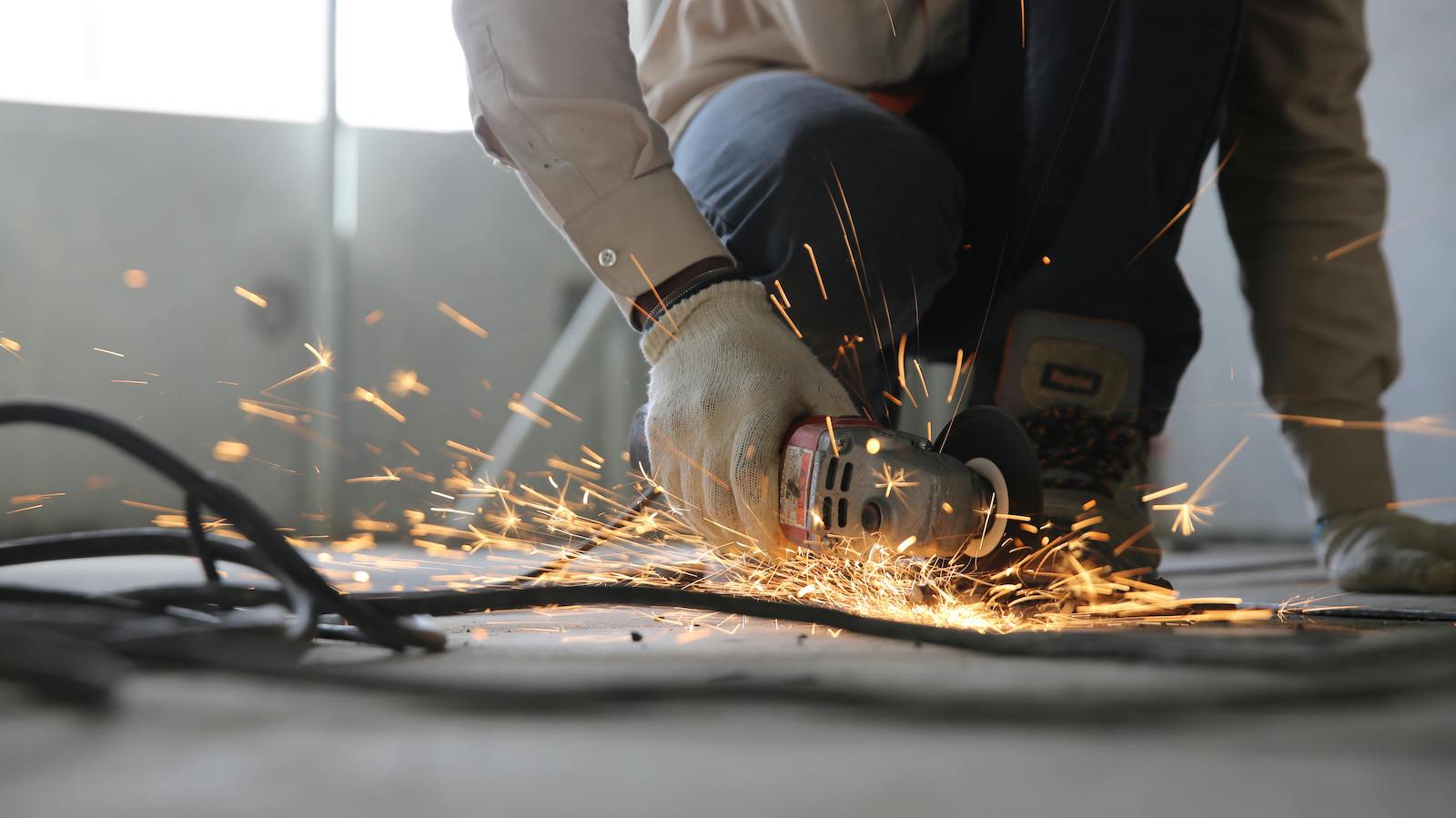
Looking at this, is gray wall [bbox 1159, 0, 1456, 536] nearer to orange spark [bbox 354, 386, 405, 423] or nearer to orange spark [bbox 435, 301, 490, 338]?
orange spark [bbox 435, 301, 490, 338]

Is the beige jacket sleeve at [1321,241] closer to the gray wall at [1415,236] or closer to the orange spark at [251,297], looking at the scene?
the gray wall at [1415,236]

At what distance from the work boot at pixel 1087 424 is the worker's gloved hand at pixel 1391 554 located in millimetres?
390

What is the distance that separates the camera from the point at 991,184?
4.03 ft

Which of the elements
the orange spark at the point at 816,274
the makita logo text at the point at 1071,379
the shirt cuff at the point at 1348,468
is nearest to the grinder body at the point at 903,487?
the makita logo text at the point at 1071,379

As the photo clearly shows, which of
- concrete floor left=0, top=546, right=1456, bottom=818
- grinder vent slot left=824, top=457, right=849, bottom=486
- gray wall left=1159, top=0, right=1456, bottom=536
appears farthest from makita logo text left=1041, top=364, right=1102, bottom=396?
gray wall left=1159, top=0, right=1456, bottom=536

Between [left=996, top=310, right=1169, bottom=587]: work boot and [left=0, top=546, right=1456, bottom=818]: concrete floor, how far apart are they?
1.36 ft

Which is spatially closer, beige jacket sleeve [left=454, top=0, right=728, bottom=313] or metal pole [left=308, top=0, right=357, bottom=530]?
beige jacket sleeve [left=454, top=0, right=728, bottom=313]

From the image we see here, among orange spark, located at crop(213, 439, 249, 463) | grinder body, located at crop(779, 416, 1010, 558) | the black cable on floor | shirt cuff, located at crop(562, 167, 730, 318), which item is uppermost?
shirt cuff, located at crop(562, 167, 730, 318)

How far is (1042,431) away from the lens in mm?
1015

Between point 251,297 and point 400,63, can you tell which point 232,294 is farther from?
point 400,63

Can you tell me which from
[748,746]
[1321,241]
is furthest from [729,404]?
[1321,241]

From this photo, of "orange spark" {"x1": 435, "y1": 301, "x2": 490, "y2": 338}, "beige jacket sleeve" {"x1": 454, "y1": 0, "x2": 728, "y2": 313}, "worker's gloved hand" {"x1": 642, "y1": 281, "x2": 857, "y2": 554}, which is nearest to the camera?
"worker's gloved hand" {"x1": 642, "y1": 281, "x2": 857, "y2": 554}

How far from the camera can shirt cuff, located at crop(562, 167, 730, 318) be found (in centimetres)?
96

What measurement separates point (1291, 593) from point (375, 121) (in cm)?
295
